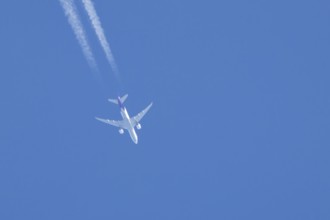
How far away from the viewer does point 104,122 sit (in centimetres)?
15475

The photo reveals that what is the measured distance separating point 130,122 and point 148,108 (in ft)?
6.50

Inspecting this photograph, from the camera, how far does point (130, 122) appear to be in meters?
154

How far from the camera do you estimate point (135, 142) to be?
15500 centimetres

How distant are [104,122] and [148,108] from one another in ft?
13.7

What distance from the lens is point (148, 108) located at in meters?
154

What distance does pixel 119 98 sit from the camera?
150m

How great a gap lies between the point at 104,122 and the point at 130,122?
2431 mm

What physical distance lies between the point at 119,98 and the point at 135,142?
21.0 feet

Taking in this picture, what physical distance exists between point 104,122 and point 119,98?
5.36m

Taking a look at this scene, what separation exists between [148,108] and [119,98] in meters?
4.43
